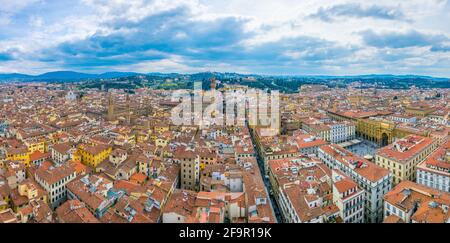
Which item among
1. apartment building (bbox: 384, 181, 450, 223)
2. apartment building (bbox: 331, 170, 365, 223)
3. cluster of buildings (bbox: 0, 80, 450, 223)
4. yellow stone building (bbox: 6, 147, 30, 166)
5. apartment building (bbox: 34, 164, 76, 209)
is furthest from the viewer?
yellow stone building (bbox: 6, 147, 30, 166)

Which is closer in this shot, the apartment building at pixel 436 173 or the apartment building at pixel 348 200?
the apartment building at pixel 348 200

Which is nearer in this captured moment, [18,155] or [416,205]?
[416,205]

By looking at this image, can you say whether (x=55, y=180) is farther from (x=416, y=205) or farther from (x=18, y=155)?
(x=416, y=205)

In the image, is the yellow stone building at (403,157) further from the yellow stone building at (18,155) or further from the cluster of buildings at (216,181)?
the yellow stone building at (18,155)

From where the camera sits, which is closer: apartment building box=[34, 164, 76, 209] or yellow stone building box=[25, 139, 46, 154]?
apartment building box=[34, 164, 76, 209]

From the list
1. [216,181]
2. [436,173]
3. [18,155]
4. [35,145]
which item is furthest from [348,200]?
[35,145]

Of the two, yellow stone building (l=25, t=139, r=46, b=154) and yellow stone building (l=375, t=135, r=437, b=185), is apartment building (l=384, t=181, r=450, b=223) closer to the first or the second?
yellow stone building (l=375, t=135, r=437, b=185)

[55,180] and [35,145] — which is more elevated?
[35,145]

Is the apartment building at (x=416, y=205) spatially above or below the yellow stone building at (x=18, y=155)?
A: below

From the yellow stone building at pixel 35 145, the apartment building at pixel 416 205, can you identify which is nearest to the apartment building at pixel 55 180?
the yellow stone building at pixel 35 145

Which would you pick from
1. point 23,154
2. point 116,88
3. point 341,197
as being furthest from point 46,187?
point 116,88

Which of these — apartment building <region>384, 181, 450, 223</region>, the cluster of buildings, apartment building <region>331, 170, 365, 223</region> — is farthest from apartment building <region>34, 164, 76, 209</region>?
apartment building <region>384, 181, 450, 223</region>
